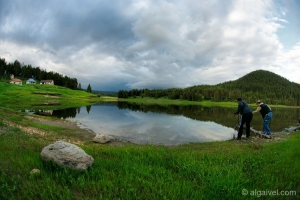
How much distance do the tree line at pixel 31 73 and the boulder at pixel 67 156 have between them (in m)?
173

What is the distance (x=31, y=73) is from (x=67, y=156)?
19519cm

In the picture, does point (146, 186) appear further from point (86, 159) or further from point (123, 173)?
point (86, 159)

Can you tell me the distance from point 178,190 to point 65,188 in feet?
9.78

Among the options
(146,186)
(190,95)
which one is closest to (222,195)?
(146,186)

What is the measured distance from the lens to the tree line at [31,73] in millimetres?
144875

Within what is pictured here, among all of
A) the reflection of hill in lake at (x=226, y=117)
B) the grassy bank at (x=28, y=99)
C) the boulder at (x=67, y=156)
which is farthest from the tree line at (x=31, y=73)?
the boulder at (x=67, y=156)

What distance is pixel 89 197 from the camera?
178 inches

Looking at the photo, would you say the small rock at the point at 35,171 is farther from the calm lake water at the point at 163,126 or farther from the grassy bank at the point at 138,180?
the calm lake water at the point at 163,126

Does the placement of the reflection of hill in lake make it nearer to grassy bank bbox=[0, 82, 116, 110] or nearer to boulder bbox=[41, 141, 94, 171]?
boulder bbox=[41, 141, 94, 171]

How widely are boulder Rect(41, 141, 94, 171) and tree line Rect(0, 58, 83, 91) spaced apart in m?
173

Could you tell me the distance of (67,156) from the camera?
5969mm

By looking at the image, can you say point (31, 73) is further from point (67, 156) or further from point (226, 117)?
point (67, 156)

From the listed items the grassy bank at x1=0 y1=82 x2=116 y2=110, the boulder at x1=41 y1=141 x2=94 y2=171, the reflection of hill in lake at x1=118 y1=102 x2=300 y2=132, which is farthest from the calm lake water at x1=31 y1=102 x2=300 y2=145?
A: the grassy bank at x1=0 y1=82 x2=116 y2=110

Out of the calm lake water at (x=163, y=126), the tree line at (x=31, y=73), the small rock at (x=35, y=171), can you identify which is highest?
the tree line at (x=31, y=73)
